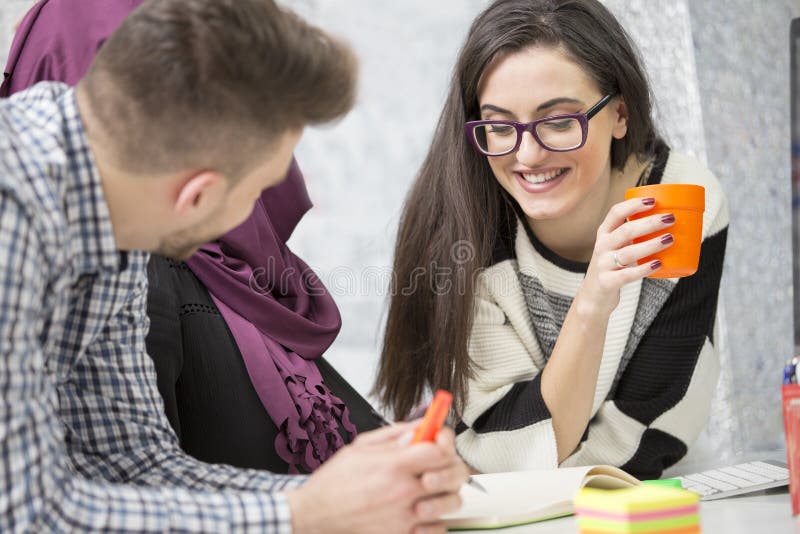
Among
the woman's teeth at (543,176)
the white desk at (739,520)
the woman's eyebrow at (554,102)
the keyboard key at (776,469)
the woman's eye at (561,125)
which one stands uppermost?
the woman's eyebrow at (554,102)

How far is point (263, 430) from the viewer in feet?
4.28

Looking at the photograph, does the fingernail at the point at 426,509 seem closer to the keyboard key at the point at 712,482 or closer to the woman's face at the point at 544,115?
the keyboard key at the point at 712,482

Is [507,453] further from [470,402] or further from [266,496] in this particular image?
[266,496]

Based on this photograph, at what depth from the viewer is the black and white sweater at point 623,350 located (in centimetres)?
163

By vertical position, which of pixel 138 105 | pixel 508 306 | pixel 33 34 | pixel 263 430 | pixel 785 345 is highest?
pixel 33 34

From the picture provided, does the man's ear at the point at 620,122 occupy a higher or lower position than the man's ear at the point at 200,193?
higher

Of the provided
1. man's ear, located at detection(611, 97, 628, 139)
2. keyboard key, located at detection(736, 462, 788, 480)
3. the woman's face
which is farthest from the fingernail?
man's ear, located at detection(611, 97, 628, 139)

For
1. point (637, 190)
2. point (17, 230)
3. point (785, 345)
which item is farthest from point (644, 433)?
point (17, 230)

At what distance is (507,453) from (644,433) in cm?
31

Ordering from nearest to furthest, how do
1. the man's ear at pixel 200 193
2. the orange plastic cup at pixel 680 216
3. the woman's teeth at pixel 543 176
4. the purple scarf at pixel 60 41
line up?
the man's ear at pixel 200 193 < the orange plastic cup at pixel 680 216 < the purple scarf at pixel 60 41 < the woman's teeth at pixel 543 176

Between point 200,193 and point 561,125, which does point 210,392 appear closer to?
point 200,193

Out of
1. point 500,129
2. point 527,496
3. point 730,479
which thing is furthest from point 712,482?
point 500,129

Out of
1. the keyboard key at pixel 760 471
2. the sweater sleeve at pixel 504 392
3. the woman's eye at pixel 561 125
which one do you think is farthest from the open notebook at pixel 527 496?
the woman's eye at pixel 561 125

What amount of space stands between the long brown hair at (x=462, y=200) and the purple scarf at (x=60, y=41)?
64cm
